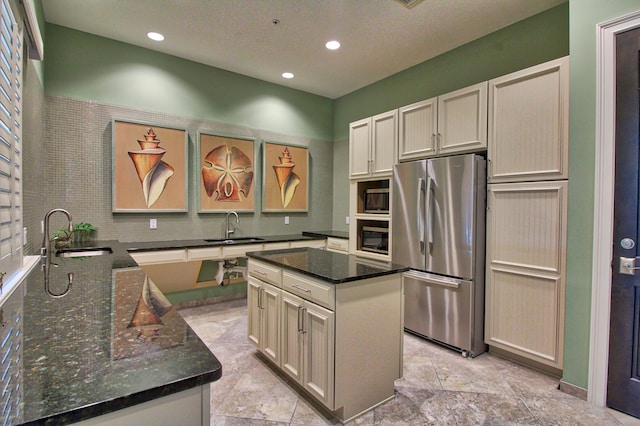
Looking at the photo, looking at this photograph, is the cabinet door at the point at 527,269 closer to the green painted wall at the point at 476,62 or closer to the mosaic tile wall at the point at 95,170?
the green painted wall at the point at 476,62

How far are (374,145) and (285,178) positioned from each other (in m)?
1.52

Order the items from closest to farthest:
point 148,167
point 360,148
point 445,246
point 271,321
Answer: point 271,321 < point 445,246 < point 148,167 < point 360,148

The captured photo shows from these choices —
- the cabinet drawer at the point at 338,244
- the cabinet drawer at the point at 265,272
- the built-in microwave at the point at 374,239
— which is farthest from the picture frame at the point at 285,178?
the cabinet drawer at the point at 265,272

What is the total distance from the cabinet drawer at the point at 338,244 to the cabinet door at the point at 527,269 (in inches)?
73.0

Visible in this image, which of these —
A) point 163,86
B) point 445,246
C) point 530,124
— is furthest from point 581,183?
point 163,86

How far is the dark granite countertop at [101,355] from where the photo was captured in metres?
0.66

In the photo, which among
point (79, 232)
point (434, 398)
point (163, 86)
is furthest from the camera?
point (163, 86)

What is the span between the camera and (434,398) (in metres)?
2.20

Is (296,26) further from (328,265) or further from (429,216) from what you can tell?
(328,265)

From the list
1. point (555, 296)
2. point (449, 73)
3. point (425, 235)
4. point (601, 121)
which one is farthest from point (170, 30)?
point (555, 296)

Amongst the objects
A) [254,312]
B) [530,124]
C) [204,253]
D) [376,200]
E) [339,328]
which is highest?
[530,124]

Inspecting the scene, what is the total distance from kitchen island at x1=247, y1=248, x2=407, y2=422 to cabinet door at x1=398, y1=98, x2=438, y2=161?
1583 mm

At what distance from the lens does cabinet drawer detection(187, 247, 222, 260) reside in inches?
140

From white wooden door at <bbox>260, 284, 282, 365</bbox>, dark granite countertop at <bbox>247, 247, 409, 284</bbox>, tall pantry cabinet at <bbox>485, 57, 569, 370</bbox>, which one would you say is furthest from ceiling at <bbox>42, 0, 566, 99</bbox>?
white wooden door at <bbox>260, 284, 282, 365</bbox>
